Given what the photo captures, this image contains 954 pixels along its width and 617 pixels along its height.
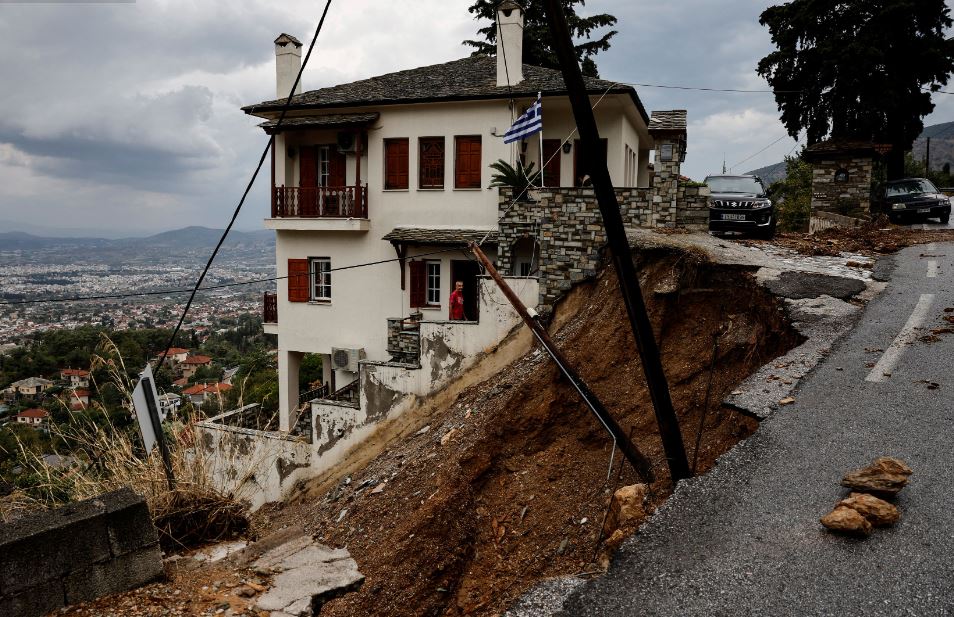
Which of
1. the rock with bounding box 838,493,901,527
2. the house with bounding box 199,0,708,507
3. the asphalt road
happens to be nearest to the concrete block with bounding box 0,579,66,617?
the asphalt road

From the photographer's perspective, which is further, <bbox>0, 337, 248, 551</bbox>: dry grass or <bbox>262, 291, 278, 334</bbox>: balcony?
<bbox>262, 291, 278, 334</bbox>: balcony

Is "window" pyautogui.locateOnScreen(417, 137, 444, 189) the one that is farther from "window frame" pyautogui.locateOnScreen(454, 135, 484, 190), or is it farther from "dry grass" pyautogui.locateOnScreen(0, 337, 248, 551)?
"dry grass" pyautogui.locateOnScreen(0, 337, 248, 551)

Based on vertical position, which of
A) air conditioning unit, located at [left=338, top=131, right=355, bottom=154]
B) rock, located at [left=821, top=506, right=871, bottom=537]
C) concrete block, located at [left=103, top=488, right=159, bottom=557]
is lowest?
concrete block, located at [left=103, top=488, right=159, bottom=557]

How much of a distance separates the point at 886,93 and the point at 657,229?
68.1 feet

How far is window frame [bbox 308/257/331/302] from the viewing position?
64.1 feet

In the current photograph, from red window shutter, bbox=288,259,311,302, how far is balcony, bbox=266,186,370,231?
115 centimetres

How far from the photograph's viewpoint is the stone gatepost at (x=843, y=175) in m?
25.1

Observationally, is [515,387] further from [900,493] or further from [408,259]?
[408,259]

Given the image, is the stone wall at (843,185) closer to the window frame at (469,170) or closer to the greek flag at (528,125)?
the window frame at (469,170)

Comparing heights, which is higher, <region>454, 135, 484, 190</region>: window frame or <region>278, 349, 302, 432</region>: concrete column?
<region>454, 135, 484, 190</region>: window frame

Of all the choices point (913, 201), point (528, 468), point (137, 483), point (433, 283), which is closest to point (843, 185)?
point (913, 201)

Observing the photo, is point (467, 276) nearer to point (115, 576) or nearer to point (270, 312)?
point (270, 312)

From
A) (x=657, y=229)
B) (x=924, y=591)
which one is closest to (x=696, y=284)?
(x=657, y=229)

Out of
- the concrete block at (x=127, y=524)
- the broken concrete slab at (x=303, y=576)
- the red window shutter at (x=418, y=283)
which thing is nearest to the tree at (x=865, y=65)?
the red window shutter at (x=418, y=283)
